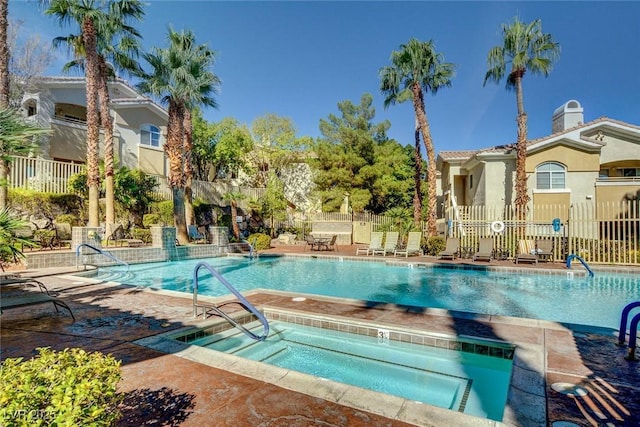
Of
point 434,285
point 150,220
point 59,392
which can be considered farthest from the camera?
point 150,220

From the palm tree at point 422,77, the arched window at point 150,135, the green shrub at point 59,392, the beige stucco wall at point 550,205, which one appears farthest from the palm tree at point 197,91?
the beige stucco wall at point 550,205

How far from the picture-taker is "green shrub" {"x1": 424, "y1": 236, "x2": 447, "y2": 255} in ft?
58.2

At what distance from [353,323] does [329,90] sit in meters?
33.9

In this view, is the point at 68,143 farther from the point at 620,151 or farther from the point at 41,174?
the point at 620,151

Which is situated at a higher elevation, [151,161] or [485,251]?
[151,161]

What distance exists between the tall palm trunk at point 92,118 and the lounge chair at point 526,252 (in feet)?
57.6

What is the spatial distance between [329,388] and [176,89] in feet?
59.3

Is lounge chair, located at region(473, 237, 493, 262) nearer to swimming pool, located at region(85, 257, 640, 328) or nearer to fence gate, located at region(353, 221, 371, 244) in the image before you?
swimming pool, located at region(85, 257, 640, 328)

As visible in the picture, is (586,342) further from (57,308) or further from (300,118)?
(300,118)

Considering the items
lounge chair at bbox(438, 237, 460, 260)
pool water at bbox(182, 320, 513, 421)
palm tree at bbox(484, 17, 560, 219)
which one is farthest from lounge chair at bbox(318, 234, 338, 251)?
pool water at bbox(182, 320, 513, 421)

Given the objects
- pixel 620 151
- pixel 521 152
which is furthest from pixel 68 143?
pixel 620 151

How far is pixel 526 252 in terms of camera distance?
1592 centimetres

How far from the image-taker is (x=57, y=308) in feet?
21.6

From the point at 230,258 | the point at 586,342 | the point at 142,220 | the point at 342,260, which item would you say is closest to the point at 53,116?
the point at 142,220
